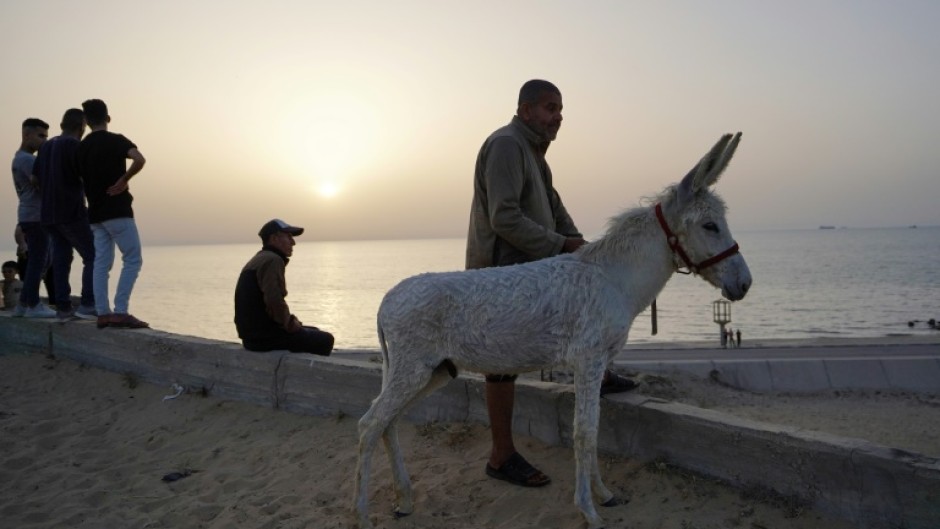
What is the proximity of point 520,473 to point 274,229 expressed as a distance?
382 cm

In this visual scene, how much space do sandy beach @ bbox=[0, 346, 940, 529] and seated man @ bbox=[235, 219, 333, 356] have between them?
0.73m

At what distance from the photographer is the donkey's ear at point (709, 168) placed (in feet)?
12.6

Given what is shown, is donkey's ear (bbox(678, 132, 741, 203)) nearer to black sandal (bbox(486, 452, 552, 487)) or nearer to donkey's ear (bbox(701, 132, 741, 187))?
donkey's ear (bbox(701, 132, 741, 187))

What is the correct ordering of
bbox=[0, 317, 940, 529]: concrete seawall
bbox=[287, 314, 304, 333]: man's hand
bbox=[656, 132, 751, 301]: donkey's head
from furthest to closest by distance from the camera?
bbox=[287, 314, 304, 333]: man's hand → bbox=[656, 132, 751, 301]: donkey's head → bbox=[0, 317, 940, 529]: concrete seawall

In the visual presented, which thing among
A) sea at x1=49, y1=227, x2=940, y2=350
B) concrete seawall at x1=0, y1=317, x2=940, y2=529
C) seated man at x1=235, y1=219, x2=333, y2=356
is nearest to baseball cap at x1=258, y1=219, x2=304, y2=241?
seated man at x1=235, y1=219, x2=333, y2=356

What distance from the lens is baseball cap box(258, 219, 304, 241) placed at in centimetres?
714

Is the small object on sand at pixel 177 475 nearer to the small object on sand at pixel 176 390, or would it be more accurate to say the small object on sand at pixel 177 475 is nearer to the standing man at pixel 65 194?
the small object on sand at pixel 176 390

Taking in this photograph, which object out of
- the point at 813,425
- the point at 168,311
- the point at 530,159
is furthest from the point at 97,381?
the point at 168,311

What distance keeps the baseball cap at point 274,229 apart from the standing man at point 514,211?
2935 mm

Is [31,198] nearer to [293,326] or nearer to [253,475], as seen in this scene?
[293,326]

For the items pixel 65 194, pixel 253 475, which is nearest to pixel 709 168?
pixel 253 475

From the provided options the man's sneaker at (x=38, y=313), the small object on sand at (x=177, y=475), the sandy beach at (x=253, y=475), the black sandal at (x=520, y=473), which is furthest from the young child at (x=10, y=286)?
the black sandal at (x=520, y=473)

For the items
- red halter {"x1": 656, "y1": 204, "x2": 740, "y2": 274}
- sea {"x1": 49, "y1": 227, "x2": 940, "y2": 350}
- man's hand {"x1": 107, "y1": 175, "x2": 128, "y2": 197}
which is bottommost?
sea {"x1": 49, "y1": 227, "x2": 940, "y2": 350}

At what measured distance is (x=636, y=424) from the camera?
16.0 feet
